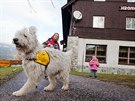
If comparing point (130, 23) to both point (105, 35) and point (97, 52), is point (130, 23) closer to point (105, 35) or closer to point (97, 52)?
point (105, 35)

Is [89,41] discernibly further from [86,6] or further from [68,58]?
[68,58]

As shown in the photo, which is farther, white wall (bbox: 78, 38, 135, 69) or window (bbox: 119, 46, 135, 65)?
window (bbox: 119, 46, 135, 65)

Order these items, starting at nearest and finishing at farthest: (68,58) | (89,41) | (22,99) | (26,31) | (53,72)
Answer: (22,99), (26,31), (53,72), (68,58), (89,41)

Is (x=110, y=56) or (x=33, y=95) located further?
(x=110, y=56)

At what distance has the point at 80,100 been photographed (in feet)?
25.5

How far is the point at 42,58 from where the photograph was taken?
334 inches

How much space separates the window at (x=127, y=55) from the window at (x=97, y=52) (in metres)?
1.77

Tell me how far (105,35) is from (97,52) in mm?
2009

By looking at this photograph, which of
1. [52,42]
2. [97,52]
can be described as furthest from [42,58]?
[97,52]

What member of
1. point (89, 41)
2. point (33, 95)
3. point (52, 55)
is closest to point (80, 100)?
point (33, 95)

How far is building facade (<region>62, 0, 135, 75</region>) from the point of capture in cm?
3372

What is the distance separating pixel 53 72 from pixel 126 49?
25928mm

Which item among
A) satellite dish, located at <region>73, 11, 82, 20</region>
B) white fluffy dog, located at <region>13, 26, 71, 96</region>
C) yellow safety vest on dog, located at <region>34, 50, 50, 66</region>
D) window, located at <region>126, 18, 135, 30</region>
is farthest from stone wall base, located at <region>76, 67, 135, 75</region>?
yellow safety vest on dog, located at <region>34, 50, 50, 66</region>

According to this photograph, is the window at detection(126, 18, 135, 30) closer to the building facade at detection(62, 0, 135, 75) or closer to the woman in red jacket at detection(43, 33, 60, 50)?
the building facade at detection(62, 0, 135, 75)
